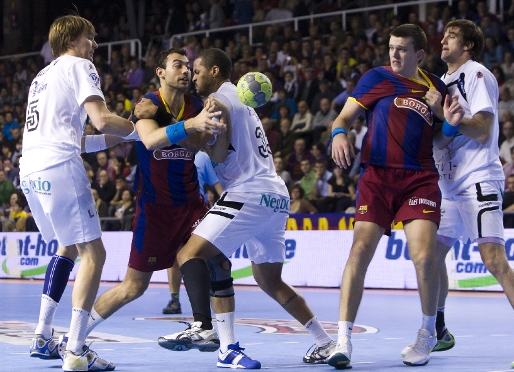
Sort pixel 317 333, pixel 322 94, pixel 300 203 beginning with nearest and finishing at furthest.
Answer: pixel 317 333 < pixel 300 203 < pixel 322 94

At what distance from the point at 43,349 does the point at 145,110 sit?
1.73 metres

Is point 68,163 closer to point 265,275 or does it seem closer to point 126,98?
point 265,275

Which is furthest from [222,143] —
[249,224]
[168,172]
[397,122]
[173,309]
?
[173,309]

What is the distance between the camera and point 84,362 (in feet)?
17.7

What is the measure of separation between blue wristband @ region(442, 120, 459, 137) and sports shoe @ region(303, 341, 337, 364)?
1649 mm

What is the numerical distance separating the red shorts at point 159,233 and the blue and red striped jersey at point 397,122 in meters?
1.35

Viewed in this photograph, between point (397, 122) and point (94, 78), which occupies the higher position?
point (94, 78)

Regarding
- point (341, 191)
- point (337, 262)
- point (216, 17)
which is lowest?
point (337, 262)

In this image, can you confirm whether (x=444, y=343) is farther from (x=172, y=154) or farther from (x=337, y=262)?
(x=337, y=262)

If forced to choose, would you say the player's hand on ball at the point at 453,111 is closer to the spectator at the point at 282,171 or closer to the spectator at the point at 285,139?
the spectator at the point at 282,171

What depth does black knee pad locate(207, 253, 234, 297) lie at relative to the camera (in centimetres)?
574

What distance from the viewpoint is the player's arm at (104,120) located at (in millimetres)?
5375

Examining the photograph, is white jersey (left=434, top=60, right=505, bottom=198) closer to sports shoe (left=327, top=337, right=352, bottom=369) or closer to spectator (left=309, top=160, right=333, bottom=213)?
sports shoe (left=327, top=337, right=352, bottom=369)

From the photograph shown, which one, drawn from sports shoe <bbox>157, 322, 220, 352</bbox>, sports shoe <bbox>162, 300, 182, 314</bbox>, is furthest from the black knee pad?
sports shoe <bbox>162, 300, 182, 314</bbox>
